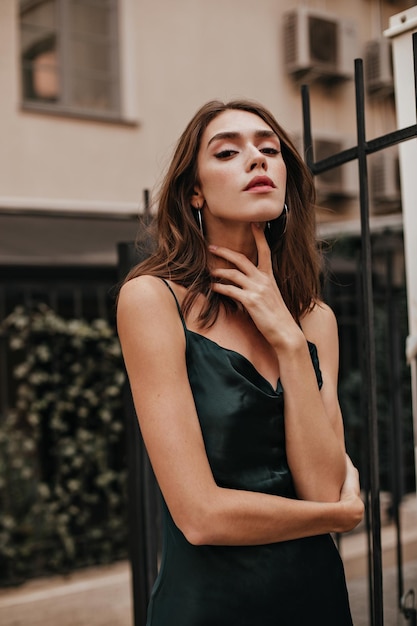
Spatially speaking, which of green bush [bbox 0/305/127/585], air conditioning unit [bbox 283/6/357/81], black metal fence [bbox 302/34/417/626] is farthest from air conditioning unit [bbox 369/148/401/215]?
black metal fence [bbox 302/34/417/626]

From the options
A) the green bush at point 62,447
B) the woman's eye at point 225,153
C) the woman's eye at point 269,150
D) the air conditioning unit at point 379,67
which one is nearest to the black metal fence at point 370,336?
the woman's eye at point 269,150

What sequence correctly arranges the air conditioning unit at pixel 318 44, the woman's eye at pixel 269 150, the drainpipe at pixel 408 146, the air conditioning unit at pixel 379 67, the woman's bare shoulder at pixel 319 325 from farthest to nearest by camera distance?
the air conditioning unit at pixel 379 67, the air conditioning unit at pixel 318 44, the drainpipe at pixel 408 146, the woman's bare shoulder at pixel 319 325, the woman's eye at pixel 269 150

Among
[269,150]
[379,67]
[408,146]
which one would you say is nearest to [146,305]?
[269,150]

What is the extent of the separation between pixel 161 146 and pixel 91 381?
9.90 ft

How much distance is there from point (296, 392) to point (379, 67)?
Answer: 847 centimetres

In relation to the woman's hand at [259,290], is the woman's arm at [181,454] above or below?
below

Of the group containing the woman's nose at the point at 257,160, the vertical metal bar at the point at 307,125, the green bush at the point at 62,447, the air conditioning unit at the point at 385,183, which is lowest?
the green bush at the point at 62,447

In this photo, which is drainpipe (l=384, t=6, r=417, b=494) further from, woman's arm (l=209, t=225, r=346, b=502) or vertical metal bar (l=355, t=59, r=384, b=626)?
woman's arm (l=209, t=225, r=346, b=502)

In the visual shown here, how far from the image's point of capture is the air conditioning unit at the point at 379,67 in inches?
361

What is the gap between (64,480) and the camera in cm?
595

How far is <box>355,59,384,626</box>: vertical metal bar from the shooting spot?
1856mm

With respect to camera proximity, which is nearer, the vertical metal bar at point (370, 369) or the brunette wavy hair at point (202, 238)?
the brunette wavy hair at point (202, 238)

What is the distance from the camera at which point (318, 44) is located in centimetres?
883

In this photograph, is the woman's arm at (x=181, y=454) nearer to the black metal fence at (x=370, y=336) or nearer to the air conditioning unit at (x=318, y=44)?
the black metal fence at (x=370, y=336)
